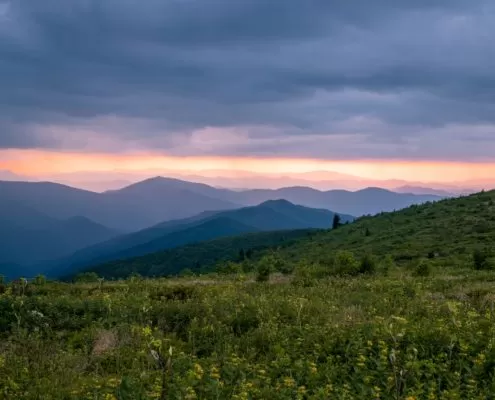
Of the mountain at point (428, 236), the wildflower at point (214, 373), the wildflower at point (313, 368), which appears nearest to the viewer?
the wildflower at point (214, 373)

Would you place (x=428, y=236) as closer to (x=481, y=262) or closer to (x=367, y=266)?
(x=481, y=262)

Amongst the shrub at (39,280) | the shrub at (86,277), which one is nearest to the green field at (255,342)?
the shrub at (39,280)

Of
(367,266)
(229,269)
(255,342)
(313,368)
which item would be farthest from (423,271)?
(313,368)

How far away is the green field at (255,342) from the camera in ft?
23.6

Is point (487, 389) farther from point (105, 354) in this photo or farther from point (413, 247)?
point (413, 247)

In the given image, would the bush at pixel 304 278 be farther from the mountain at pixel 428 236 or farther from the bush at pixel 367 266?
the mountain at pixel 428 236

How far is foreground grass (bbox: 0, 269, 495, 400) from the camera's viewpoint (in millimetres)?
7156

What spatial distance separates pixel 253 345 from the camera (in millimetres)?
10234

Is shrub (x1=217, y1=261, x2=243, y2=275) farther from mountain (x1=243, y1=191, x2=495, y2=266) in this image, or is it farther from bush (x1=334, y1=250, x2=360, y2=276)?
bush (x1=334, y1=250, x2=360, y2=276)

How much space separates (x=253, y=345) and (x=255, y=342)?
0.09 m

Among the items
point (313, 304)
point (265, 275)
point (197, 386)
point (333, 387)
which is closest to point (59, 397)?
point (197, 386)

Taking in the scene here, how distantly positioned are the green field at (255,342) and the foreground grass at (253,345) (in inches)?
1.1

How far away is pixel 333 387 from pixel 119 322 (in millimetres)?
6089

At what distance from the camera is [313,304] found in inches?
500
